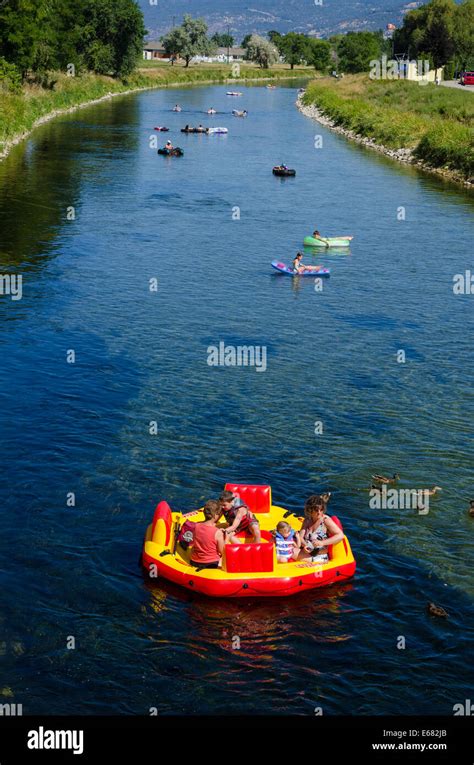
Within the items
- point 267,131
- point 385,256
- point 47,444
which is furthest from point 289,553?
point 267,131

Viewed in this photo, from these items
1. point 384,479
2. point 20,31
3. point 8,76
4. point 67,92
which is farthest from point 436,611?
point 67,92

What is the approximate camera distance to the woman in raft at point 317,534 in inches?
802

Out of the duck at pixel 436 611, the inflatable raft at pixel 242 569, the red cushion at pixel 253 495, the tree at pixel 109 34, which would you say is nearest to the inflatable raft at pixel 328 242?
the red cushion at pixel 253 495

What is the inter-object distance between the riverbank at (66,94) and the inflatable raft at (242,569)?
6028 centimetres

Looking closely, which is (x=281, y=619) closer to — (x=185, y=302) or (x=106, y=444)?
(x=106, y=444)

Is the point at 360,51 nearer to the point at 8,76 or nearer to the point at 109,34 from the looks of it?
the point at 109,34

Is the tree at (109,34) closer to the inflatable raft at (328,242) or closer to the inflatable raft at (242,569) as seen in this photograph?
the inflatable raft at (328,242)

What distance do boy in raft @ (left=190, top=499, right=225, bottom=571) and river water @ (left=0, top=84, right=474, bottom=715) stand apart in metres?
0.90

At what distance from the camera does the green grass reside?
278 ft

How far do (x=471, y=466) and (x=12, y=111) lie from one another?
2758 inches

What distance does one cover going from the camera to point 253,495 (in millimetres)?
22031

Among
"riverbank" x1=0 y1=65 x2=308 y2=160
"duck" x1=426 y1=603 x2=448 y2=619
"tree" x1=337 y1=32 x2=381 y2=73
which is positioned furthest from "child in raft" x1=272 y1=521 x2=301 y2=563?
"tree" x1=337 y1=32 x2=381 y2=73
